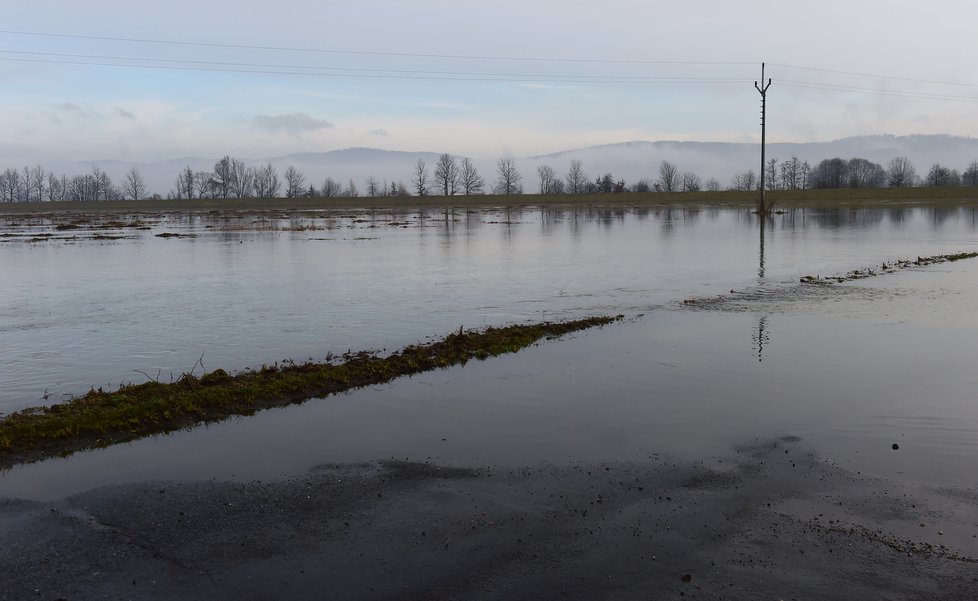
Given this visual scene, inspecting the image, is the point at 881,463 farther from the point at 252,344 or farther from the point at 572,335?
the point at 252,344

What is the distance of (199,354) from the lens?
11.8m

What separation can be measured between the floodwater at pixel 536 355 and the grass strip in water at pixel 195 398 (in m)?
0.42

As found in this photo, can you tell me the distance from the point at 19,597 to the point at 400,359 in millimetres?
6523

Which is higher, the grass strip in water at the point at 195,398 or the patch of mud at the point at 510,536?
the grass strip in water at the point at 195,398

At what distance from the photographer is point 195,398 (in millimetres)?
8984

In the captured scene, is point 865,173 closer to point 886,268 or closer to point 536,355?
point 886,268

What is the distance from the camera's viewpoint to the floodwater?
745cm

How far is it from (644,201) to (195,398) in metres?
95.1

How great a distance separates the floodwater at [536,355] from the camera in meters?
7.45

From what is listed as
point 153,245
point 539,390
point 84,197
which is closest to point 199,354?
point 539,390

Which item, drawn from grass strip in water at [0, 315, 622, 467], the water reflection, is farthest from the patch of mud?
the water reflection

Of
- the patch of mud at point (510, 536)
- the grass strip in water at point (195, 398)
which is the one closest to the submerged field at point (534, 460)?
the patch of mud at point (510, 536)

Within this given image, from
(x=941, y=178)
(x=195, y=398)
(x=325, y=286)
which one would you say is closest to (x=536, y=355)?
(x=195, y=398)

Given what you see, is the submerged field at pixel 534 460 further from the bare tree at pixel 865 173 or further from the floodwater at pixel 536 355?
the bare tree at pixel 865 173
